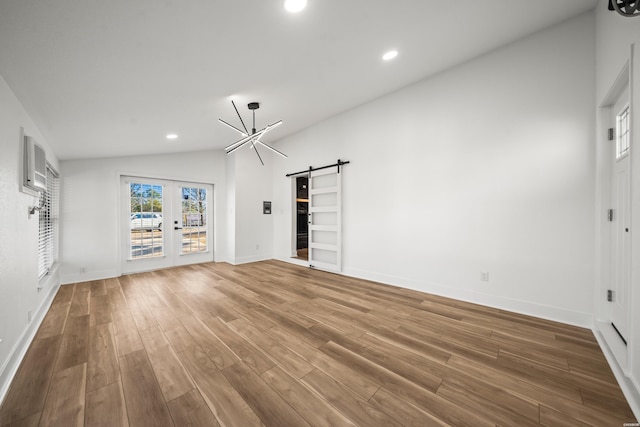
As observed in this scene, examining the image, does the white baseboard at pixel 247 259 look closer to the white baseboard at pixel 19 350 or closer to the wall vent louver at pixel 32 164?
the white baseboard at pixel 19 350

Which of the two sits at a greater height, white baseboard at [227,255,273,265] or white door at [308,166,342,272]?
white door at [308,166,342,272]

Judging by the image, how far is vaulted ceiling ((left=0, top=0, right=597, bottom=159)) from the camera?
1.55 metres

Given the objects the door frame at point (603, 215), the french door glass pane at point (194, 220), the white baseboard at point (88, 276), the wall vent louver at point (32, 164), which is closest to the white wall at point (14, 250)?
the wall vent louver at point (32, 164)

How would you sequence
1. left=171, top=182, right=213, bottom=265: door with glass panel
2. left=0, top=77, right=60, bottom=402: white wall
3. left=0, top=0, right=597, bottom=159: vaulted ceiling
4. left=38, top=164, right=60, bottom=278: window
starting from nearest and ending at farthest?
left=0, top=0, right=597, bottom=159: vaulted ceiling, left=0, top=77, right=60, bottom=402: white wall, left=38, top=164, right=60, bottom=278: window, left=171, top=182, right=213, bottom=265: door with glass panel

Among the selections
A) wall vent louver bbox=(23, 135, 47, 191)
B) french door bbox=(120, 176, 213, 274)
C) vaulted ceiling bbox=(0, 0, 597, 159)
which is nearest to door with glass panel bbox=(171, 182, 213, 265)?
french door bbox=(120, 176, 213, 274)

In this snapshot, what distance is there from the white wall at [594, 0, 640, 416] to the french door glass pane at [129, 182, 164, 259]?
673cm

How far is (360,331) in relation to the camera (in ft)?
8.00

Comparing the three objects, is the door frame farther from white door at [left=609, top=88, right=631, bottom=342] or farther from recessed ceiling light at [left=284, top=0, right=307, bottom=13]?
recessed ceiling light at [left=284, top=0, right=307, bottom=13]

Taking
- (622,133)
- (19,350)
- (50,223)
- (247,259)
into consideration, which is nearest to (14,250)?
(19,350)

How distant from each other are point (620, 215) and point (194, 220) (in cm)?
683

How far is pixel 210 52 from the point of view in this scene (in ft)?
6.96

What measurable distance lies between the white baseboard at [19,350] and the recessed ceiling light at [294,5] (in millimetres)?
3378

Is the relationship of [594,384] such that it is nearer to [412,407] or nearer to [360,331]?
[412,407]

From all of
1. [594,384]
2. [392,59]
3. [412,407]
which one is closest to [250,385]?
[412,407]
